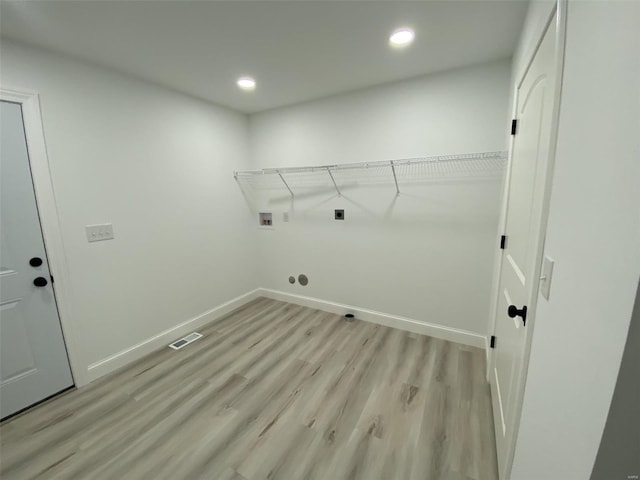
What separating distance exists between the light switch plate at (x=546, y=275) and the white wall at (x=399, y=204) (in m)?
1.52

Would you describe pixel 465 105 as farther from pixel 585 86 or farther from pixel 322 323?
pixel 322 323

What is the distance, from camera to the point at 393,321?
2.78 m

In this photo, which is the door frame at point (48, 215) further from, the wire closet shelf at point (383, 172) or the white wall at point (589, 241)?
the white wall at point (589, 241)

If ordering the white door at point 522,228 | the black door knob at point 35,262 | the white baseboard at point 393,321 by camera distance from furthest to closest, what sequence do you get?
the white baseboard at point 393,321 → the black door knob at point 35,262 → the white door at point 522,228

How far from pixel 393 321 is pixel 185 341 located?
215 centimetres

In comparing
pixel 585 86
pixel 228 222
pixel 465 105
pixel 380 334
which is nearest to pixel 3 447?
pixel 228 222

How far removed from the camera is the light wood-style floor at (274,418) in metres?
1.42

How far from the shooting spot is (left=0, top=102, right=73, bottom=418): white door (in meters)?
1.68

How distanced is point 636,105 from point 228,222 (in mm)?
3211

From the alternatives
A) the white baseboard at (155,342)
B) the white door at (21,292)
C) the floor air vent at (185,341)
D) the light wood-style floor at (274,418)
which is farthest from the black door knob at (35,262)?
the floor air vent at (185,341)

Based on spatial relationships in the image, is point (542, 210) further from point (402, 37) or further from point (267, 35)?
point (267, 35)

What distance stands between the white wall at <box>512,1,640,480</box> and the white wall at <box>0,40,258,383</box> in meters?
2.78

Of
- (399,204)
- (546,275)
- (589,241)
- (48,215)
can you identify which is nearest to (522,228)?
(546,275)

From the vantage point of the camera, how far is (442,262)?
2.46 metres
